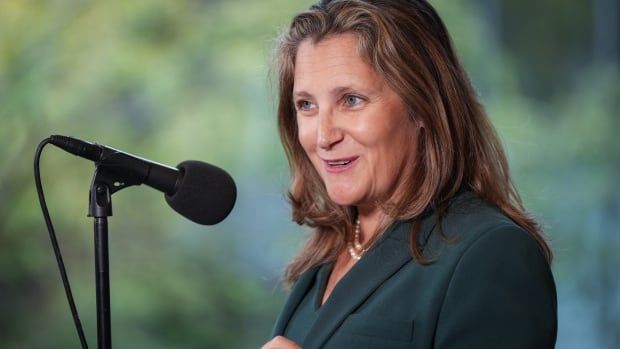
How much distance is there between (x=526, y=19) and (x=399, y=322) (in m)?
2.71

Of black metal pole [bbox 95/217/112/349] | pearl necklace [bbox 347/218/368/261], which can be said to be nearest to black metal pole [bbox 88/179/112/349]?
black metal pole [bbox 95/217/112/349]

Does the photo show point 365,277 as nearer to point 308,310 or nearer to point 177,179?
point 308,310

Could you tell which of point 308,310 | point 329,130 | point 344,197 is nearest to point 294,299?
point 308,310

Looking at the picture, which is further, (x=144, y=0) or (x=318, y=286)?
(x=144, y=0)

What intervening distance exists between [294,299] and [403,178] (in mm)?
363

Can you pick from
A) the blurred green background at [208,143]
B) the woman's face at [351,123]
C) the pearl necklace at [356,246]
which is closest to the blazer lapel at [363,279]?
the woman's face at [351,123]

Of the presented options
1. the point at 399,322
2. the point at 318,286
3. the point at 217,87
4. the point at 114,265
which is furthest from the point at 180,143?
the point at 399,322

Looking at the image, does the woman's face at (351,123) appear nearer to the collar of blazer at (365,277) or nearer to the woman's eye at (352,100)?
the woman's eye at (352,100)

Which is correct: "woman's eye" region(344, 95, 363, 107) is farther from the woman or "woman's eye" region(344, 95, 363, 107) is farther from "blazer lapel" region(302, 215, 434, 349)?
"blazer lapel" region(302, 215, 434, 349)

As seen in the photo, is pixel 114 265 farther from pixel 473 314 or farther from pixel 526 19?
pixel 473 314

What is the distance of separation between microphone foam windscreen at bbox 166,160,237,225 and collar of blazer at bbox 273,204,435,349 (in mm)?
262

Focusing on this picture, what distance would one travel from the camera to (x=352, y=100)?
1.70 meters

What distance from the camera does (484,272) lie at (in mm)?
1458

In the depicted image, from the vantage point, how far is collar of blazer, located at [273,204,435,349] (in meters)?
1.62
